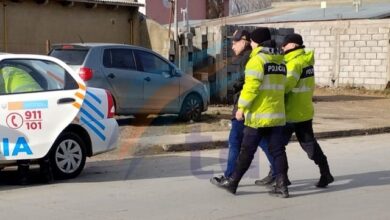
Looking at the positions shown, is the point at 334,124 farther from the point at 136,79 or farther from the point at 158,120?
the point at 136,79

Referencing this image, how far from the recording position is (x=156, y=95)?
14.3 metres

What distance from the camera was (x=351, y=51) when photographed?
27.4m

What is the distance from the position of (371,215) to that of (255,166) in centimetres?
341

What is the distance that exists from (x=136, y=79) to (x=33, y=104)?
18.8 ft

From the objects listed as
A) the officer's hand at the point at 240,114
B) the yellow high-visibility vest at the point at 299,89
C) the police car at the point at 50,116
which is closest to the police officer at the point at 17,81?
the police car at the point at 50,116

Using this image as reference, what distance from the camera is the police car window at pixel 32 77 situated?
27.5 feet

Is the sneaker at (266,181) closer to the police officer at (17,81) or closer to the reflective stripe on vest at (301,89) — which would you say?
the reflective stripe on vest at (301,89)

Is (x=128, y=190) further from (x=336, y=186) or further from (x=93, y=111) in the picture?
(x=336, y=186)

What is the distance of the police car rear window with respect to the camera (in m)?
13.1

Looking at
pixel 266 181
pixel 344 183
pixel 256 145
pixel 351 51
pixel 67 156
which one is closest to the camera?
pixel 256 145

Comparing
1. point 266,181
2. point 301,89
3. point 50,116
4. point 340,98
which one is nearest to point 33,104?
point 50,116

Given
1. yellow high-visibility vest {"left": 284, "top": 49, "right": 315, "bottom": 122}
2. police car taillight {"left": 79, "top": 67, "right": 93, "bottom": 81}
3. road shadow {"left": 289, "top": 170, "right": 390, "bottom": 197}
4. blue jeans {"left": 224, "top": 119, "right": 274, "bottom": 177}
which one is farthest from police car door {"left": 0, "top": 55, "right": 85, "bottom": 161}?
police car taillight {"left": 79, "top": 67, "right": 93, "bottom": 81}

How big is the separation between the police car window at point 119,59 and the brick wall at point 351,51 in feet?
49.9

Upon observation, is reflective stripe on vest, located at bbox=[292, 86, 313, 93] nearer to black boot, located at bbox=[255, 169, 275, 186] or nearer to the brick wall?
black boot, located at bbox=[255, 169, 275, 186]
